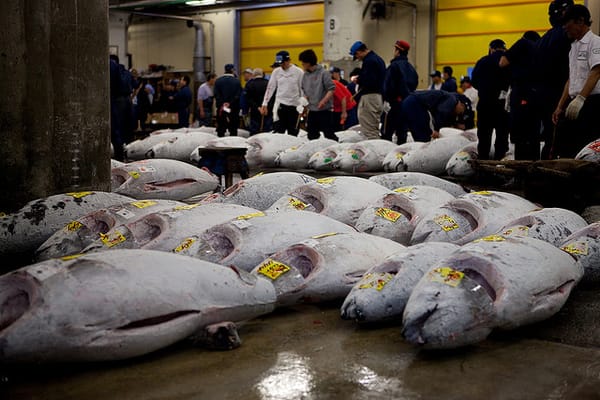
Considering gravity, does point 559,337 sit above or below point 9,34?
below

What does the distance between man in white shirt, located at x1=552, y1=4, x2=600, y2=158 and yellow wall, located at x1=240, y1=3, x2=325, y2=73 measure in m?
15.1

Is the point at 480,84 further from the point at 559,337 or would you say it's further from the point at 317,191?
the point at 559,337

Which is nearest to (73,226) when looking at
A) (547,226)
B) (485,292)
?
(485,292)

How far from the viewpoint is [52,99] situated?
491 centimetres

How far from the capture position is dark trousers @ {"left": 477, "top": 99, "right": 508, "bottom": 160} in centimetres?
802

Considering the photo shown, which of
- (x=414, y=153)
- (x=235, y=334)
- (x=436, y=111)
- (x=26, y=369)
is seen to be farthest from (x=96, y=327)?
(x=436, y=111)

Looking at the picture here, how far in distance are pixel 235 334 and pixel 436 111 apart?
7804mm

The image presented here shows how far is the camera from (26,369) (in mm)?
2479

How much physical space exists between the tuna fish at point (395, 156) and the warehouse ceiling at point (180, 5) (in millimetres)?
13587

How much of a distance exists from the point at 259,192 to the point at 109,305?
278 cm

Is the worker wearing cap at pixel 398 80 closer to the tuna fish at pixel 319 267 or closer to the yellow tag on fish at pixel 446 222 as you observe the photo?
the yellow tag on fish at pixel 446 222

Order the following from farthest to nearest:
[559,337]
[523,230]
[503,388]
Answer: [523,230], [559,337], [503,388]

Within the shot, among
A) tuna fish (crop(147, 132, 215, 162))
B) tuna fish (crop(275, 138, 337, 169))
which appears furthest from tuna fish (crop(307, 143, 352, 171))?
tuna fish (crop(147, 132, 215, 162))

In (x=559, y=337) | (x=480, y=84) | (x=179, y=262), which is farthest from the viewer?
(x=480, y=84)
